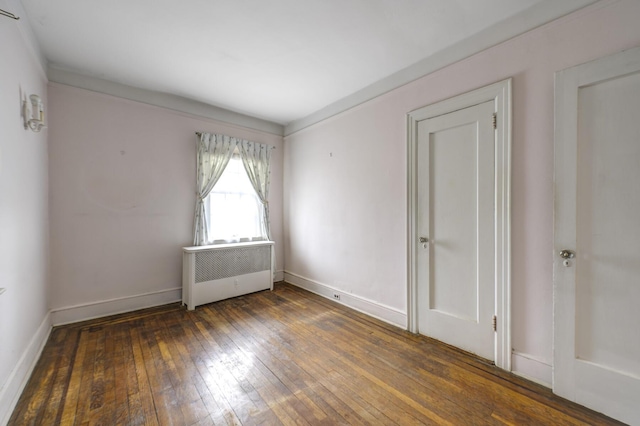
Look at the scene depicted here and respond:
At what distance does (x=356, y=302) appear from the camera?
333 centimetres

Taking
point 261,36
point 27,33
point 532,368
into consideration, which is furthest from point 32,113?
point 532,368

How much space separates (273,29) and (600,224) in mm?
2790

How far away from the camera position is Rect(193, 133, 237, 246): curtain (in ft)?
12.0

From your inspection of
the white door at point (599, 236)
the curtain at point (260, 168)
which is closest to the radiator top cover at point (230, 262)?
the curtain at point (260, 168)

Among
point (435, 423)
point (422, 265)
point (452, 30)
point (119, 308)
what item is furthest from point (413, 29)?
point (119, 308)

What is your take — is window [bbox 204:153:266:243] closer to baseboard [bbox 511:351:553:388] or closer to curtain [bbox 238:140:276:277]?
curtain [bbox 238:140:276:277]

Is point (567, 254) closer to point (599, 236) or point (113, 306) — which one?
point (599, 236)

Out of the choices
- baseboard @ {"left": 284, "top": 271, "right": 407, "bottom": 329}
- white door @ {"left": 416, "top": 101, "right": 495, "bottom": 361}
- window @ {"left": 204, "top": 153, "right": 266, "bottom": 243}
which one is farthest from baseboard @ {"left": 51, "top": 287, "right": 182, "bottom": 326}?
white door @ {"left": 416, "top": 101, "right": 495, "bottom": 361}

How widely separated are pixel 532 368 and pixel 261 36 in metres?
3.46

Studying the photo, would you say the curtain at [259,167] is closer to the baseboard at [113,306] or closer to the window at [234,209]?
the window at [234,209]

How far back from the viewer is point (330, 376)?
199 cm

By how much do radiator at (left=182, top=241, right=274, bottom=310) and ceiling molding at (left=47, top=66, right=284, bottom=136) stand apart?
1930 mm

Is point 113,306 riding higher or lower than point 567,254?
lower

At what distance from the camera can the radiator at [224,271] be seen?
3375mm
